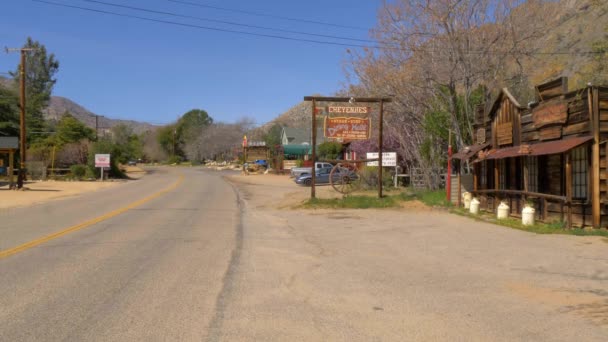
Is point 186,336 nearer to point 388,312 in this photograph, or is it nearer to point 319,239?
point 388,312

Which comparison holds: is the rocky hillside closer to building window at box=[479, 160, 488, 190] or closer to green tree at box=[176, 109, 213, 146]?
building window at box=[479, 160, 488, 190]

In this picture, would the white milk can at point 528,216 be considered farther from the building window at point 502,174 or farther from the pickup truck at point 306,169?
the pickup truck at point 306,169

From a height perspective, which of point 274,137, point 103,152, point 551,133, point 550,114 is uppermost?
point 274,137

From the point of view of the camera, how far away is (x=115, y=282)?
25.4 ft

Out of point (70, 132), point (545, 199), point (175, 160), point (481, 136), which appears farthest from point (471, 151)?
point (175, 160)

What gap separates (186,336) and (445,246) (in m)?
7.52

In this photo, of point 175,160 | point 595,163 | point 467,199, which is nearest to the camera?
point 595,163

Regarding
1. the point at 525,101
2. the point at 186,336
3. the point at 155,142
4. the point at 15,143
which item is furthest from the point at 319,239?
the point at 155,142

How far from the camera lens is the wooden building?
13.3 meters

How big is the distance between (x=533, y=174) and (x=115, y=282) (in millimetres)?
13070

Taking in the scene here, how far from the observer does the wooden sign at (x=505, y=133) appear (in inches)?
668

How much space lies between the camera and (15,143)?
33.6 m

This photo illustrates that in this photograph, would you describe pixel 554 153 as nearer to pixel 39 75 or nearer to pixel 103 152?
pixel 103 152

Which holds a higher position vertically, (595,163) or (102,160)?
(102,160)
